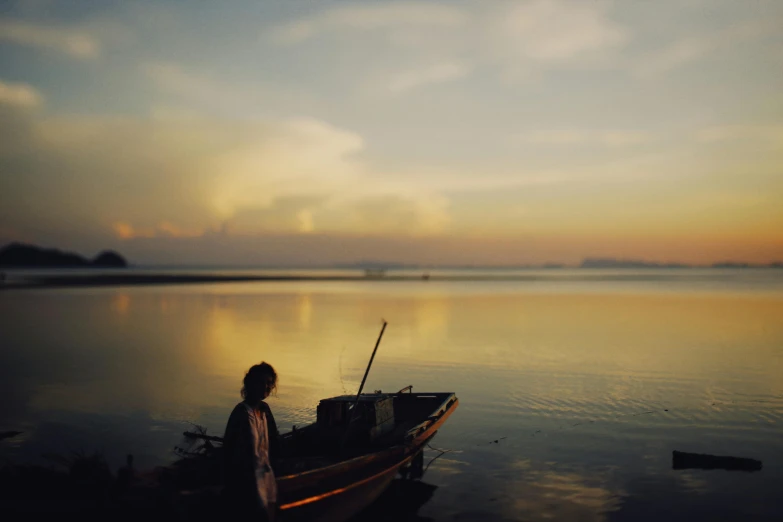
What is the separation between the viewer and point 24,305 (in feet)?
174

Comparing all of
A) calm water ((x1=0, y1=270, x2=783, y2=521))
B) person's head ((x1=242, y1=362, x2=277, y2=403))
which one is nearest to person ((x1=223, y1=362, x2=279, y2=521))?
person's head ((x1=242, y1=362, x2=277, y2=403))

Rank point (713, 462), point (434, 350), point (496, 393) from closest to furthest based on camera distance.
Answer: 1. point (713, 462)
2. point (496, 393)
3. point (434, 350)

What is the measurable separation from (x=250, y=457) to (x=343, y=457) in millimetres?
3190

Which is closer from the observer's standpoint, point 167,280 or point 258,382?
point 258,382

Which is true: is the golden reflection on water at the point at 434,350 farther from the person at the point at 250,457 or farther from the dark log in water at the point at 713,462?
the person at the point at 250,457

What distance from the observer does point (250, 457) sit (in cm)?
718

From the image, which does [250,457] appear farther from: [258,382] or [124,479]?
[124,479]

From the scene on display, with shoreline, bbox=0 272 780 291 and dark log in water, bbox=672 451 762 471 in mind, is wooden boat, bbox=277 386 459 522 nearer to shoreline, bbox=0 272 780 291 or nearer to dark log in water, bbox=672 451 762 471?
dark log in water, bbox=672 451 762 471

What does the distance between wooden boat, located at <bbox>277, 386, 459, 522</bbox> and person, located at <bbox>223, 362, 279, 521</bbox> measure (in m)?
0.49

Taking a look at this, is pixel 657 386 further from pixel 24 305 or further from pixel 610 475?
pixel 24 305

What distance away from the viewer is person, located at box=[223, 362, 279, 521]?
23.5 ft

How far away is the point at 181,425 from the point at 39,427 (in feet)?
10.4

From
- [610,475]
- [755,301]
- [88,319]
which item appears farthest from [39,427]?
[755,301]

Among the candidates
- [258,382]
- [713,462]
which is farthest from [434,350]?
[258,382]
